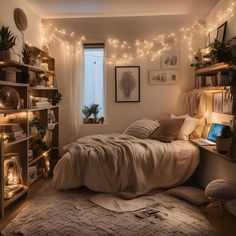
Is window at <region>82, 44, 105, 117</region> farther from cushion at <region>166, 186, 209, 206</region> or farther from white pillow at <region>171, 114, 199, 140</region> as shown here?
cushion at <region>166, 186, 209, 206</region>

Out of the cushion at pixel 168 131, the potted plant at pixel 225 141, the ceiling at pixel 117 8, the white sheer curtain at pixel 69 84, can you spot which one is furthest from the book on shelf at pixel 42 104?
the potted plant at pixel 225 141

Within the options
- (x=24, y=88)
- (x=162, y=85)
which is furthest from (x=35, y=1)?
(x=162, y=85)

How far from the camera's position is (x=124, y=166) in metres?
3.10

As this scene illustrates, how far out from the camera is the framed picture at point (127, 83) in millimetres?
4520

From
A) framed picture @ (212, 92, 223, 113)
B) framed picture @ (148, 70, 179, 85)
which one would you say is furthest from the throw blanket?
framed picture @ (148, 70, 179, 85)

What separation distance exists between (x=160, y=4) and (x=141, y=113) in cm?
183

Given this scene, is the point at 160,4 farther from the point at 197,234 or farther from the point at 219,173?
the point at 197,234

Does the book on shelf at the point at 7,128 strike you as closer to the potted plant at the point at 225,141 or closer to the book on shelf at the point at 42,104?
the book on shelf at the point at 42,104

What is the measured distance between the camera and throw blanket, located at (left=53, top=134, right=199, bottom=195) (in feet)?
10.1

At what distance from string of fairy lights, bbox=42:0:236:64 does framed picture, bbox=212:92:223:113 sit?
4.06 ft

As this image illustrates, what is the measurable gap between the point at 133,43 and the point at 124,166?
7.88 ft

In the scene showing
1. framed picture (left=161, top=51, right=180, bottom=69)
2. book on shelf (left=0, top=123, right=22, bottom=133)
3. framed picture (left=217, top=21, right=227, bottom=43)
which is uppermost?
framed picture (left=217, top=21, right=227, bottom=43)

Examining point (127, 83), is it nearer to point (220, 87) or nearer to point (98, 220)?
point (220, 87)

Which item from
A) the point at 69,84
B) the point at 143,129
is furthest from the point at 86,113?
the point at 143,129
